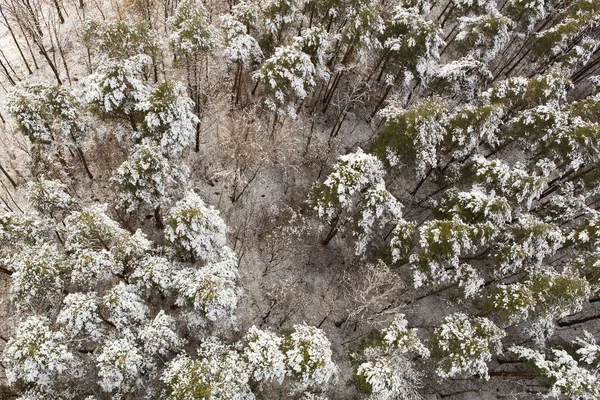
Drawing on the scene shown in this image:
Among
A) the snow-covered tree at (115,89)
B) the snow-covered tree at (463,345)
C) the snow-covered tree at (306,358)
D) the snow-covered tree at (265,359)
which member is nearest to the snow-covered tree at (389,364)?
the snow-covered tree at (463,345)

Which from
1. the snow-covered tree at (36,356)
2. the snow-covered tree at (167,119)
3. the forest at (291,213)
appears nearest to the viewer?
the snow-covered tree at (36,356)

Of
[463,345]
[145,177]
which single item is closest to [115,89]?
[145,177]

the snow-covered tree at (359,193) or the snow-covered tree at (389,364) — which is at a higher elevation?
the snow-covered tree at (359,193)

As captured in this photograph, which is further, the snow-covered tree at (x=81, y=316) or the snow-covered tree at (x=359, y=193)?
the snow-covered tree at (x=359, y=193)

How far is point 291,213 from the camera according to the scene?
2336 cm

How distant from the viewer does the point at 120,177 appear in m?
16.5

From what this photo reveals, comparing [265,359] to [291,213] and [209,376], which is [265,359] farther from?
[291,213]

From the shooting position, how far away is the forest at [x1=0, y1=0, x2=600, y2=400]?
14820mm

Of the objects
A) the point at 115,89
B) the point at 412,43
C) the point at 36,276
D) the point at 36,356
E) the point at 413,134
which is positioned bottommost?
the point at 36,356

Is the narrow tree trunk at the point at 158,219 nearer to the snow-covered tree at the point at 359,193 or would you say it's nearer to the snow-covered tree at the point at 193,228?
the snow-covered tree at the point at 193,228

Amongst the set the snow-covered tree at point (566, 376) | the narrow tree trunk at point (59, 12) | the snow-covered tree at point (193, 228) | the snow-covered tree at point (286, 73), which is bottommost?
the snow-covered tree at point (566, 376)

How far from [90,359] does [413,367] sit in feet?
46.8

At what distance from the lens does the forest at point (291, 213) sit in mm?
14820

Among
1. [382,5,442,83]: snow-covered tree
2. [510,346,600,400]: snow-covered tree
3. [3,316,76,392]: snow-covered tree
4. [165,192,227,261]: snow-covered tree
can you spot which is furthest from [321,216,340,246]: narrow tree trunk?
[3,316,76,392]: snow-covered tree
